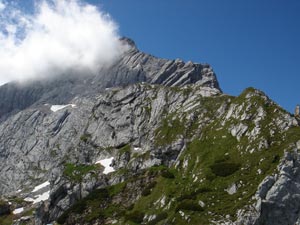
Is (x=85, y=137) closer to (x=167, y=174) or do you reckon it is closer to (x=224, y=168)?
(x=167, y=174)

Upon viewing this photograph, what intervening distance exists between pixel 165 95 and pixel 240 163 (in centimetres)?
7226

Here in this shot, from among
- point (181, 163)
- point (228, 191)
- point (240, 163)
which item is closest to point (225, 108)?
point (181, 163)

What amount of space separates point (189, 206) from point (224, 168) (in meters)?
14.2

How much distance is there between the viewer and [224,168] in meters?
86.5

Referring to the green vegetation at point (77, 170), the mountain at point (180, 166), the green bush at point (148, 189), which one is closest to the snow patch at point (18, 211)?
the mountain at point (180, 166)

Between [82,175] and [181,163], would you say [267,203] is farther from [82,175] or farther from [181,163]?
[82,175]

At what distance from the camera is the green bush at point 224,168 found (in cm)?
8456

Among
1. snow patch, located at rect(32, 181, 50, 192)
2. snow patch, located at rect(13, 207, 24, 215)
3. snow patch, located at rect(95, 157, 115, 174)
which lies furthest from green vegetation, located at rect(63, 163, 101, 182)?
snow patch, located at rect(32, 181, 50, 192)

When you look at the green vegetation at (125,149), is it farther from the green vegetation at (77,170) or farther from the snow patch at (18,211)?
the snow patch at (18,211)

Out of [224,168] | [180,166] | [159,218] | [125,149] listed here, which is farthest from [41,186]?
[224,168]

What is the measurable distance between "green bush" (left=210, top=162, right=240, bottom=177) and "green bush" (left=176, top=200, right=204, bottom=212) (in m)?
10.5

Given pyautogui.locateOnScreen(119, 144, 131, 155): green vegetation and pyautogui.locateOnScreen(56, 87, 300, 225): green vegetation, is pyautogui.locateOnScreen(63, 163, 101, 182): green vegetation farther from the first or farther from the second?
pyautogui.locateOnScreen(56, 87, 300, 225): green vegetation

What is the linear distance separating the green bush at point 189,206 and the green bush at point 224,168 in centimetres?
1054

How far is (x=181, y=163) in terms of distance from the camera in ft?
344
